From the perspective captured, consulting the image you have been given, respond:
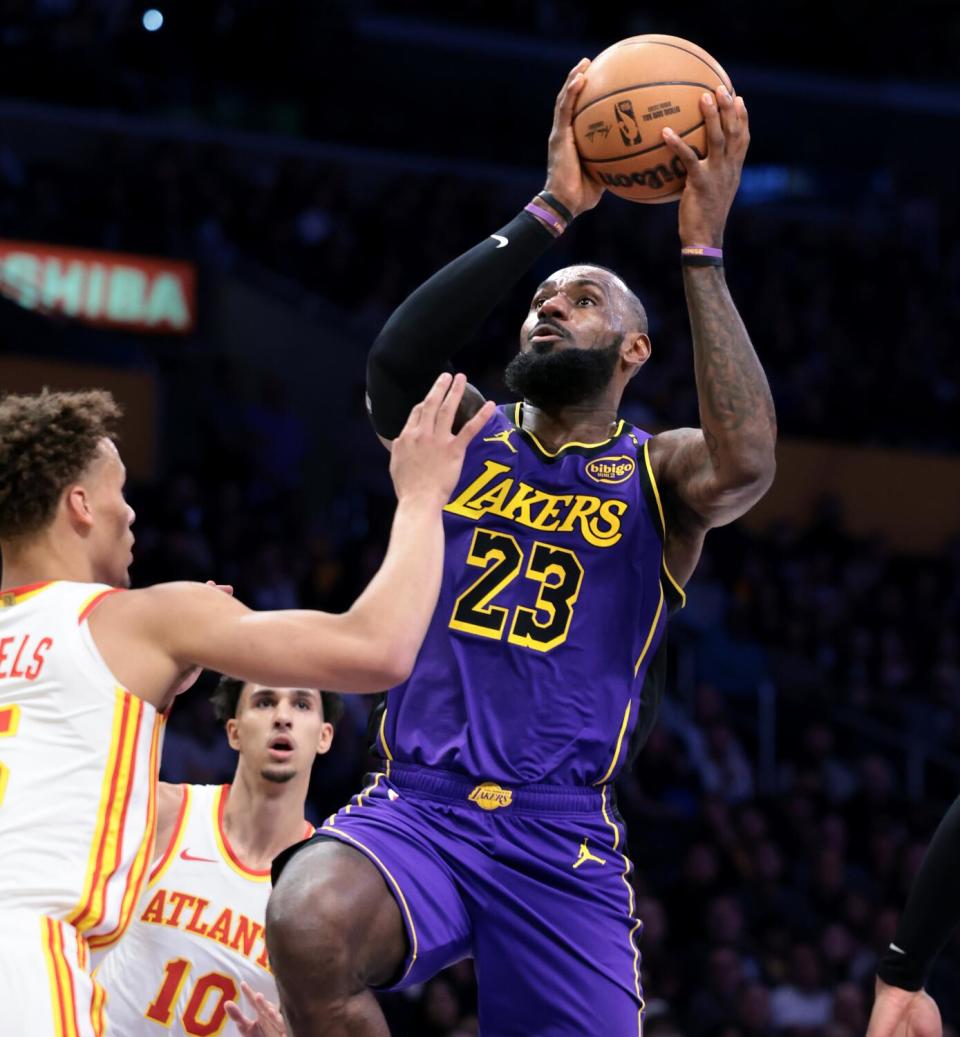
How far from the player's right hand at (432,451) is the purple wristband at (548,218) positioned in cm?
113

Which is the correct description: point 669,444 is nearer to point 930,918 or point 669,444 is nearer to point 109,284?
point 930,918

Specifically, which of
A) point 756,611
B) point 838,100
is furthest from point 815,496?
point 838,100

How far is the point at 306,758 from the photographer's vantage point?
607cm

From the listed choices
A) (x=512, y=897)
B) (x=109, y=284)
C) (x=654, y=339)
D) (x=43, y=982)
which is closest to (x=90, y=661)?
(x=43, y=982)

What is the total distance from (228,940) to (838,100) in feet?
65.1

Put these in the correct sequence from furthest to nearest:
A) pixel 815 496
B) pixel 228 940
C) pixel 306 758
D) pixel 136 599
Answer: pixel 815 496 < pixel 306 758 < pixel 228 940 < pixel 136 599

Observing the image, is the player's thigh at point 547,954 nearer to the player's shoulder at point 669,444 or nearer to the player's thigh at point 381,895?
the player's thigh at point 381,895

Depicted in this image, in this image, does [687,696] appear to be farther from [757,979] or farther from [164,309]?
[164,309]

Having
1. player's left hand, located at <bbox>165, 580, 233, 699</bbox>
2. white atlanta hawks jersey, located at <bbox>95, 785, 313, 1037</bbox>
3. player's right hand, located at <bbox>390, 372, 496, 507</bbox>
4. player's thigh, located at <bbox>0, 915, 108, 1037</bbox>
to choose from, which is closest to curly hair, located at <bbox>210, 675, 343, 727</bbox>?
white atlanta hawks jersey, located at <bbox>95, 785, 313, 1037</bbox>

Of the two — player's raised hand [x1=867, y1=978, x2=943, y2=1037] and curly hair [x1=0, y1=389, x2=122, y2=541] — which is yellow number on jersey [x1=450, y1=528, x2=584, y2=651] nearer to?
curly hair [x1=0, y1=389, x2=122, y2=541]

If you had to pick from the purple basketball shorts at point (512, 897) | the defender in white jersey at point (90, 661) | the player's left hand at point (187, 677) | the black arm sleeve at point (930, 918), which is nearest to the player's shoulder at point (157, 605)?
the defender in white jersey at point (90, 661)

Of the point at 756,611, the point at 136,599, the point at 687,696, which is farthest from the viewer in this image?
the point at 756,611

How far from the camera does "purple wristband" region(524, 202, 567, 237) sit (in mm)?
4926

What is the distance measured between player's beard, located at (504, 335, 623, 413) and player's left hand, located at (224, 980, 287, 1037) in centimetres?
195
